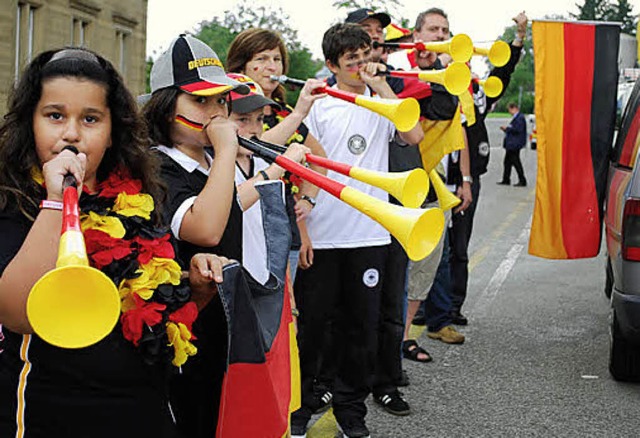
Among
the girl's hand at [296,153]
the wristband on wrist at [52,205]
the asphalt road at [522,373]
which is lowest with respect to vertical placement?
the asphalt road at [522,373]

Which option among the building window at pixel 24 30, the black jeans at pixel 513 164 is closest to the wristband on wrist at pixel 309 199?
the building window at pixel 24 30

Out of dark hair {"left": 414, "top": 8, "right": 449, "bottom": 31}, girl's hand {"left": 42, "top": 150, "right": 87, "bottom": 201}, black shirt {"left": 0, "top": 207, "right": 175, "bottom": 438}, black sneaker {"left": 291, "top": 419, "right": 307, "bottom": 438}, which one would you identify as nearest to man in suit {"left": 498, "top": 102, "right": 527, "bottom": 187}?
dark hair {"left": 414, "top": 8, "right": 449, "bottom": 31}

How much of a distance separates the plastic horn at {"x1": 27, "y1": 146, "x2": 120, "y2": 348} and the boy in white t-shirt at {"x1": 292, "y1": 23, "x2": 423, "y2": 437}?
2.87 m

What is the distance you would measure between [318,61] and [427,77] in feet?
160

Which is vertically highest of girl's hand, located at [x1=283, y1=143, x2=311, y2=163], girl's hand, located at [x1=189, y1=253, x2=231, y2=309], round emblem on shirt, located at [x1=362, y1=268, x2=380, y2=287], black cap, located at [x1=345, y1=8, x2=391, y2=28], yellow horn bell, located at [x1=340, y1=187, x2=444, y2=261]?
black cap, located at [x1=345, y1=8, x2=391, y2=28]

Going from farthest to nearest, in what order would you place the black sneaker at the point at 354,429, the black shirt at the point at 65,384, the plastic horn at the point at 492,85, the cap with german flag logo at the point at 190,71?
the plastic horn at the point at 492,85 < the black sneaker at the point at 354,429 < the cap with german flag logo at the point at 190,71 < the black shirt at the point at 65,384

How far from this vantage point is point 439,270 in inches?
266

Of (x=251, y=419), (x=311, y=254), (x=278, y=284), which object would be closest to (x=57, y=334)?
(x=251, y=419)

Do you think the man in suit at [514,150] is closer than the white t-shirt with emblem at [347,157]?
No

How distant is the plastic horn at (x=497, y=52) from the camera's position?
233 inches

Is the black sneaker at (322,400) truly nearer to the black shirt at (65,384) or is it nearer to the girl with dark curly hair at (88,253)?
the girl with dark curly hair at (88,253)

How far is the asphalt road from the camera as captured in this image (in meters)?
4.98

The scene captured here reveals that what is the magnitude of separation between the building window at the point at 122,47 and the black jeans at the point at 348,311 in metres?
17.7

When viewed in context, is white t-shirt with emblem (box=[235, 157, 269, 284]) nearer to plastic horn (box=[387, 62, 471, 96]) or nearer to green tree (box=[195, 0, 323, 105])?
plastic horn (box=[387, 62, 471, 96])
